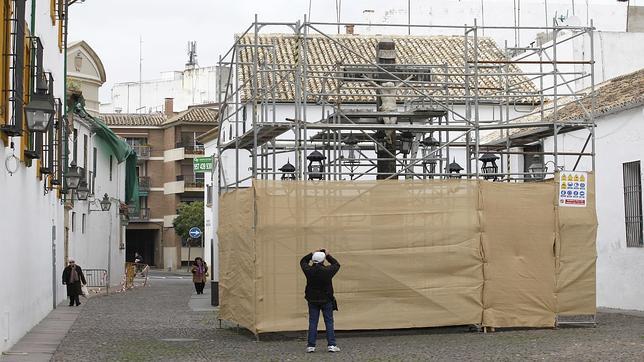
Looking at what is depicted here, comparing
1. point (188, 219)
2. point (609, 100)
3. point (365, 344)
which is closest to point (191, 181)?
point (188, 219)

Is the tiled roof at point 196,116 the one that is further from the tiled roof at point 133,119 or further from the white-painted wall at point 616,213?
the white-painted wall at point 616,213

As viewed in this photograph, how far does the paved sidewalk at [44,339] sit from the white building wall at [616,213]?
36.5 feet

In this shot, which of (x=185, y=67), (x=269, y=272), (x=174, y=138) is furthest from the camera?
(x=185, y=67)

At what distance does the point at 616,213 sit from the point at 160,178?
188 feet

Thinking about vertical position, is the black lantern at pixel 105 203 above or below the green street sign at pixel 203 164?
below

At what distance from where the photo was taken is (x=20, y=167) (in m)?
17.9

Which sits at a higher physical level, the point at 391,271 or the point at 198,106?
the point at 198,106

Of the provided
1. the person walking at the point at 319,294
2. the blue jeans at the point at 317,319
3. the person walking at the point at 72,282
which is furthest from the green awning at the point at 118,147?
the blue jeans at the point at 317,319

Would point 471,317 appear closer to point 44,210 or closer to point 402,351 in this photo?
point 402,351

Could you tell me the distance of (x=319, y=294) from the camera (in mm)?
15758

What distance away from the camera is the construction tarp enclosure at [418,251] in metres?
17.1

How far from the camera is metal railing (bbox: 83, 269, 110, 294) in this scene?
38625 mm

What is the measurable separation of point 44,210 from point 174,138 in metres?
52.0

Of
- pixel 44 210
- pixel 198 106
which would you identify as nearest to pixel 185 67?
pixel 198 106
